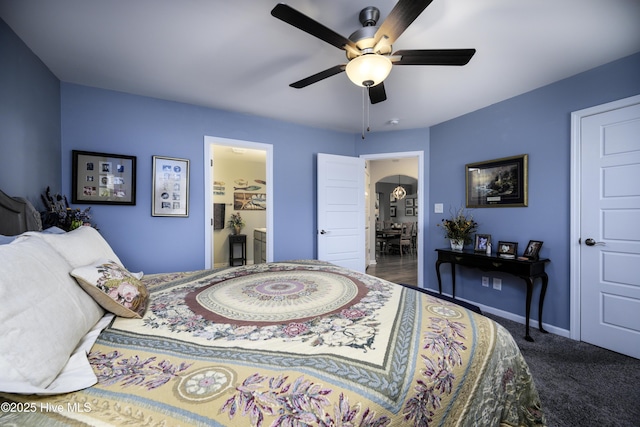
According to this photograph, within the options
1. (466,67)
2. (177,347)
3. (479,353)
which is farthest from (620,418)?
(466,67)

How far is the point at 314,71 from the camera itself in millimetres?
2316

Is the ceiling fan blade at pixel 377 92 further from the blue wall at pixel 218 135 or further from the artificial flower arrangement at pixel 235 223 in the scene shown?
the artificial flower arrangement at pixel 235 223

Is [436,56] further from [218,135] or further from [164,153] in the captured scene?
[164,153]

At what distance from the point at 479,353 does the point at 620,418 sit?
4.83 ft

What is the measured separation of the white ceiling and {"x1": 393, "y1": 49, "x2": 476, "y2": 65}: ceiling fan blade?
265 millimetres

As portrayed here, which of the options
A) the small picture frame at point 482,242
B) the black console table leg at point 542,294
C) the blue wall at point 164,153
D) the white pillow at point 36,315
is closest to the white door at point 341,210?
the blue wall at point 164,153

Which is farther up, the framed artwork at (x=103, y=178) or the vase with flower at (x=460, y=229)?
the framed artwork at (x=103, y=178)

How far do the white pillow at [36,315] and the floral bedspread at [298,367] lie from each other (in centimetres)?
6

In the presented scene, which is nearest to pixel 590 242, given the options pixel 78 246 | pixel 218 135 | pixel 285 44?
pixel 285 44

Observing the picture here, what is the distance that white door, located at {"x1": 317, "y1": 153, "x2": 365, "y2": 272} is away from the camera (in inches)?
147

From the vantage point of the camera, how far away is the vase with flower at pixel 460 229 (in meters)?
3.22

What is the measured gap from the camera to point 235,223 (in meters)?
5.75

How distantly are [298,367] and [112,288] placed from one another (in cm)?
87

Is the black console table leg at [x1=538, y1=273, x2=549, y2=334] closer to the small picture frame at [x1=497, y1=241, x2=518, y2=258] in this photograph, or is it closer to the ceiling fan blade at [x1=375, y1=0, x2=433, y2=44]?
the small picture frame at [x1=497, y1=241, x2=518, y2=258]
